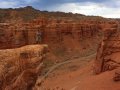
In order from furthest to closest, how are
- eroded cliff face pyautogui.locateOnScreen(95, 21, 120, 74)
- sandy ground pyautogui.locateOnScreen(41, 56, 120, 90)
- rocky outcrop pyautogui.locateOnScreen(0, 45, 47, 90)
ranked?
eroded cliff face pyautogui.locateOnScreen(95, 21, 120, 74) < sandy ground pyautogui.locateOnScreen(41, 56, 120, 90) < rocky outcrop pyautogui.locateOnScreen(0, 45, 47, 90)

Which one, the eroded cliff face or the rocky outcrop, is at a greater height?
the rocky outcrop

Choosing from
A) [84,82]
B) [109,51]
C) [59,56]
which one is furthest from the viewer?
[59,56]

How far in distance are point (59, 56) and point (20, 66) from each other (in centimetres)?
6968

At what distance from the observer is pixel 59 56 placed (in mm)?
77750

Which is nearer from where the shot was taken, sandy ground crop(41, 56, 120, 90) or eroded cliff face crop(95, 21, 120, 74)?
sandy ground crop(41, 56, 120, 90)

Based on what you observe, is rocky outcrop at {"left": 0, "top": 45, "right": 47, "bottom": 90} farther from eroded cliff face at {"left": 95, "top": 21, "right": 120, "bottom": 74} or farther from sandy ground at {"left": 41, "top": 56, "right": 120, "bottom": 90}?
eroded cliff face at {"left": 95, "top": 21, "right": 120, "bottom": 74}

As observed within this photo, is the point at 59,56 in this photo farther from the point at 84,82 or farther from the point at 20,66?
the point at 20,66

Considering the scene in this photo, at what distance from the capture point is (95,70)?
45.8 m

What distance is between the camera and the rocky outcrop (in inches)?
296

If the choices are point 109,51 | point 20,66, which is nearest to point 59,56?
point 109,51

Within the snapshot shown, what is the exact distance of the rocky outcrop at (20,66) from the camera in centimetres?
751

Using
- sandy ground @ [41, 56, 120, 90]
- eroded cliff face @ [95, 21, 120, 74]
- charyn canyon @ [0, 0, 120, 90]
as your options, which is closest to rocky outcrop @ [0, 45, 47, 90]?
charyn canyon @ [0, 0, 120, 90]

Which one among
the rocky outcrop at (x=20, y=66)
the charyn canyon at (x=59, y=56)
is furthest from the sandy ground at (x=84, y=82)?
the rocky outcrop at (x=20, y=66)

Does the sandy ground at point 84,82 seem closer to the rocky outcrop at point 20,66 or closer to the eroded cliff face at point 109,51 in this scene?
the eroded cliff face at point 109,51
